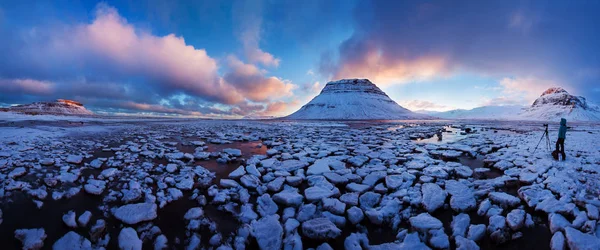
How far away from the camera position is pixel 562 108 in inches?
4269

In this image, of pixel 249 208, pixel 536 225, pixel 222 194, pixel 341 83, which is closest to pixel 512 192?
pixel 536 225

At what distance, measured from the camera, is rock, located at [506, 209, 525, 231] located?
94.6 inches

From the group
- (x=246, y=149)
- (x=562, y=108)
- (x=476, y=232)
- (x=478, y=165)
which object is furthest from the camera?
(x=562, y=108)

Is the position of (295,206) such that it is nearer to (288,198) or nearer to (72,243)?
(288,198)

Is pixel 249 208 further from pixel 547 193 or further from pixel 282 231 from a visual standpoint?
pixel 547 193

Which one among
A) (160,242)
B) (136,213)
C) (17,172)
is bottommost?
Result: (160,242)

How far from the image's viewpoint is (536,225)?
249cm

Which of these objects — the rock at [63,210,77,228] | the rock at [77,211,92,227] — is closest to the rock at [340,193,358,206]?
the rock at [77,211,92,227]

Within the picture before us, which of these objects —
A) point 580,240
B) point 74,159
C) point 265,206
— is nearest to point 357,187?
point 265,206

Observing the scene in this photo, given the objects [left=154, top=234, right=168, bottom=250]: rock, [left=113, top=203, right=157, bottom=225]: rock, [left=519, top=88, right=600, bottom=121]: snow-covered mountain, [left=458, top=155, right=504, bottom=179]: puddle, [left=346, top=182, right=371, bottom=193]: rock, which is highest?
[left=519, top=88, right=600, bottom=121]: snow-covered mountain

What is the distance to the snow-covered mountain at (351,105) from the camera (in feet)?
298

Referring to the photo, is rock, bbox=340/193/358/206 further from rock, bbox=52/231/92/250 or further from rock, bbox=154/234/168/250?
rock, bbox=52/231/92/250

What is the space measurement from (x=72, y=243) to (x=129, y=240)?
0.49m

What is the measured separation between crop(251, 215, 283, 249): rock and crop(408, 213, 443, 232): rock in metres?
1.49
